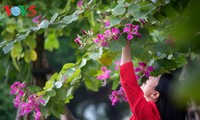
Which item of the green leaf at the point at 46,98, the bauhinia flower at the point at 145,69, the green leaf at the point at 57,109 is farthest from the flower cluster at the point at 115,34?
the green leaf at the point at 57,109

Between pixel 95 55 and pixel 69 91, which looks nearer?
pixel 95 55


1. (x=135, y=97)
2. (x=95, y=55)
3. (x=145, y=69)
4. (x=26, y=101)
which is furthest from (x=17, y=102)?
(x=135, y=97)

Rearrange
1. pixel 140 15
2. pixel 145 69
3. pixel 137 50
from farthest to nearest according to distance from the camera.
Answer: pixel 145 69
pixel 137 50
pixel 140 15

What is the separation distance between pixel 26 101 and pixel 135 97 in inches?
29.4

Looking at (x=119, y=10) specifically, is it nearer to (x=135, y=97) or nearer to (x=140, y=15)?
(x=140, y=15)

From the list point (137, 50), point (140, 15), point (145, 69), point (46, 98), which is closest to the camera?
point (140, 15)

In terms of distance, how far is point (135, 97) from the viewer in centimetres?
154

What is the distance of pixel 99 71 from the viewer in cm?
242

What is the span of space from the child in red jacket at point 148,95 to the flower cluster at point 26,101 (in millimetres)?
535

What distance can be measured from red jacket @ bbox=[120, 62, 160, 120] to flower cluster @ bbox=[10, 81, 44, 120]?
0.60m

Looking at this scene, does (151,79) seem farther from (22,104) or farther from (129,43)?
(22,104)

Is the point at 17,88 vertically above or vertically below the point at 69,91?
above

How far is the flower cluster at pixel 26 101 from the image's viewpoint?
6.83 feet

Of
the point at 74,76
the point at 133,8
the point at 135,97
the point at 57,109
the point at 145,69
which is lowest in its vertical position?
the point at 57,109
